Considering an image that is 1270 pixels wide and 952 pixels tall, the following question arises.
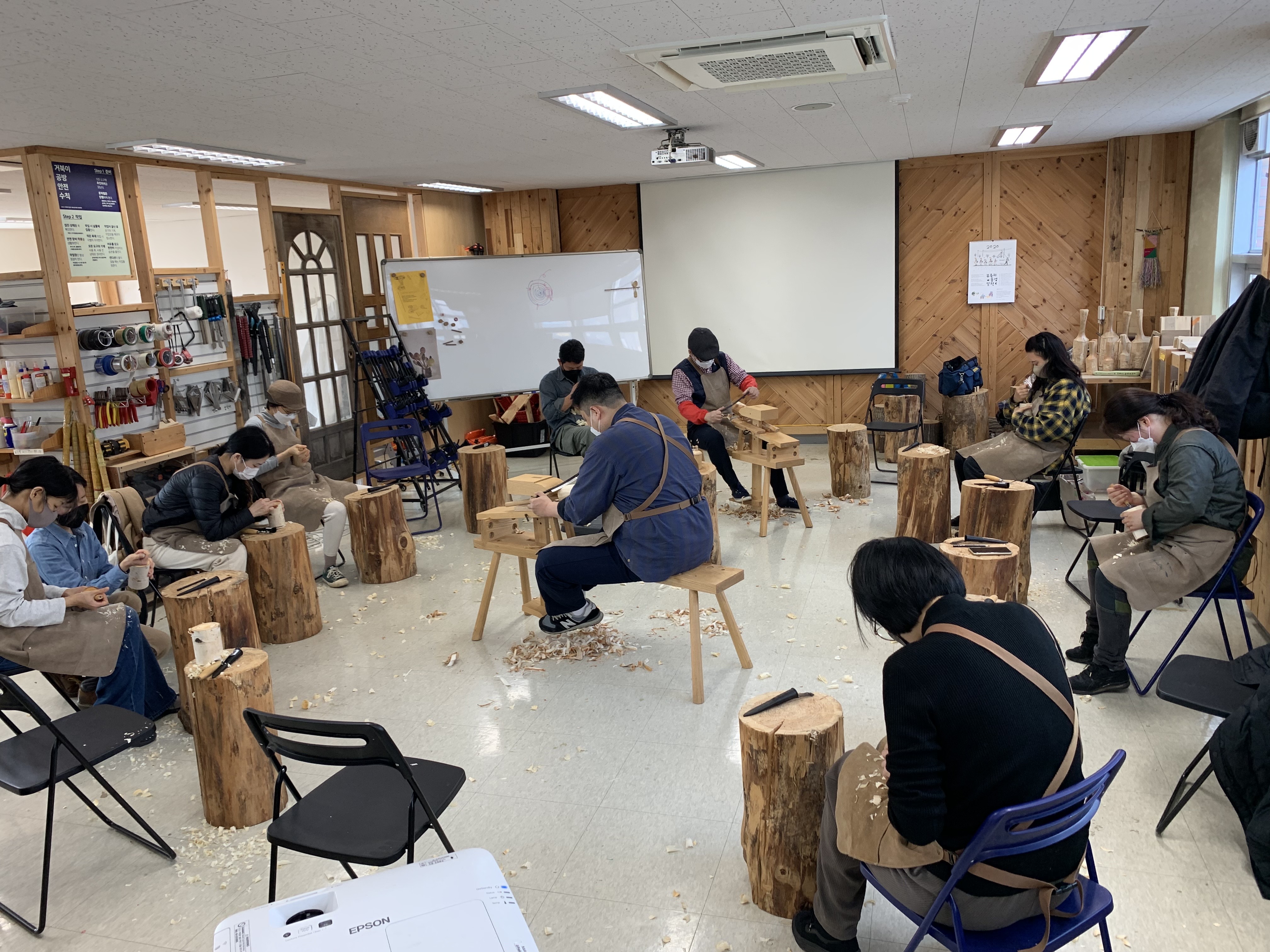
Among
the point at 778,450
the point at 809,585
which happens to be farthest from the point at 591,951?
Answer: the point at 778,450

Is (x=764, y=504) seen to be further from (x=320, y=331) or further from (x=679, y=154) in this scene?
(x=320, y=331)

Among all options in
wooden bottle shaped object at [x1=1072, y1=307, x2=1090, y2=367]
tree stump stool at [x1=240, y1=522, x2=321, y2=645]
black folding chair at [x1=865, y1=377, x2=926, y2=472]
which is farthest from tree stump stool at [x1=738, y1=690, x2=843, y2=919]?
wooden bottle shaped object at [x1=1072, y1=307, x2=1090, y2=367]

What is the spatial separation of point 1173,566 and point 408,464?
18.3 feet

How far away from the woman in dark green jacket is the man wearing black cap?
3001 mm

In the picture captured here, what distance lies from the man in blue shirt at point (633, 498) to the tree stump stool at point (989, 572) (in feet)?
3.74

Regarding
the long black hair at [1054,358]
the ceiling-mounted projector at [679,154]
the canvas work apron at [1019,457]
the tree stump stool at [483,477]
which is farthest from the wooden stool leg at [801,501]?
the ceiling-mounted projector at [679,154]

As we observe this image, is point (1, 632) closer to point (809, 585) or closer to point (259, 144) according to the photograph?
point (259, 144)

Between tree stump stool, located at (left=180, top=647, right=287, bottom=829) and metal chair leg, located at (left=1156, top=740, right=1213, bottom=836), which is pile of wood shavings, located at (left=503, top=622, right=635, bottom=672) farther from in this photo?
metal chair leg, located at (left=1156, top=740, right=1213, bottom=836)

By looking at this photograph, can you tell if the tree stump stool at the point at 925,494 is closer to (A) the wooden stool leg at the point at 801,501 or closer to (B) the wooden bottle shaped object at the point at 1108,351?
(A) the wooden stool leg at the point at 801,501

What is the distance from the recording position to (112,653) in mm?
3609

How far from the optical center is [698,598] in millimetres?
3912

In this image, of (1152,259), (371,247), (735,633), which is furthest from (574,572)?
(1152,259)

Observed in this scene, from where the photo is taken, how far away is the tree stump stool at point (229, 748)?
10.1 feet

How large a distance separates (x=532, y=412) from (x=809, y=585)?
4.86m
